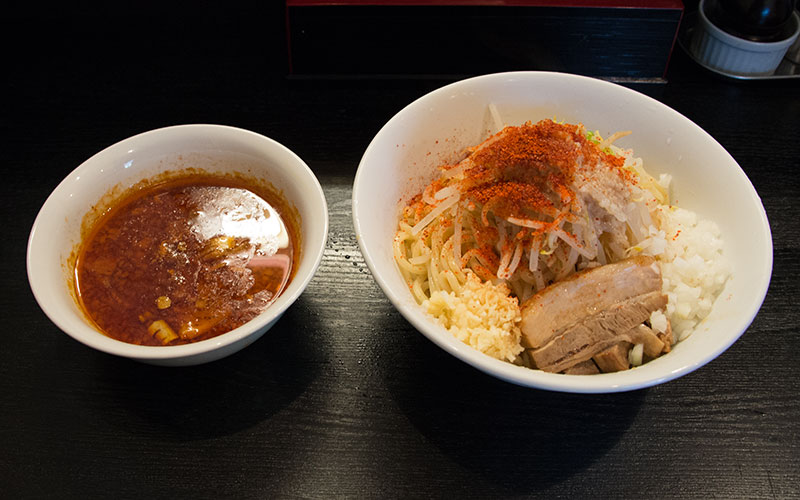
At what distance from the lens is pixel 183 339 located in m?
1.56

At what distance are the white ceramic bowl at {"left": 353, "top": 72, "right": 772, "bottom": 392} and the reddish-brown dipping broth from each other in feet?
1.06

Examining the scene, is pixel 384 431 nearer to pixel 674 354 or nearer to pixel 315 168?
pixel 674 354

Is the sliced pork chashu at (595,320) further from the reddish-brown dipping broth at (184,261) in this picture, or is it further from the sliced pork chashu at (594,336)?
the reddish-brown dipping broth at (184,261)

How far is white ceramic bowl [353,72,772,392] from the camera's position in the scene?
1.40m

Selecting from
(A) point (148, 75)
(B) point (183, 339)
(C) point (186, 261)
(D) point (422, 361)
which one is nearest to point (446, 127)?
(D) point (422, 361)

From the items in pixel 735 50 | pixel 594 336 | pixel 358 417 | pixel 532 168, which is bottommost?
pixel 358 417

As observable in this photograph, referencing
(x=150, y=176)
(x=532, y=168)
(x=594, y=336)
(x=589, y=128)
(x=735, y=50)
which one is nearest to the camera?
(x=594, y=336)

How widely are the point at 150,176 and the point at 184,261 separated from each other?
0.35 metres

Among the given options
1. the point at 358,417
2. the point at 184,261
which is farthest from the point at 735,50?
the point at 184,261

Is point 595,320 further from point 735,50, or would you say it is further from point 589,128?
point 735,50

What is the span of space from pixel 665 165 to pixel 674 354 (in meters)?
0.74

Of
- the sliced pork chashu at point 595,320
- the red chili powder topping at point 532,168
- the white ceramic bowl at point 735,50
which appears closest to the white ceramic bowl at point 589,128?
the sliced pork chashu at point 595,320

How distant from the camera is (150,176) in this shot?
6.19ft

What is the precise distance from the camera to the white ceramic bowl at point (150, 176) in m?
1.44
